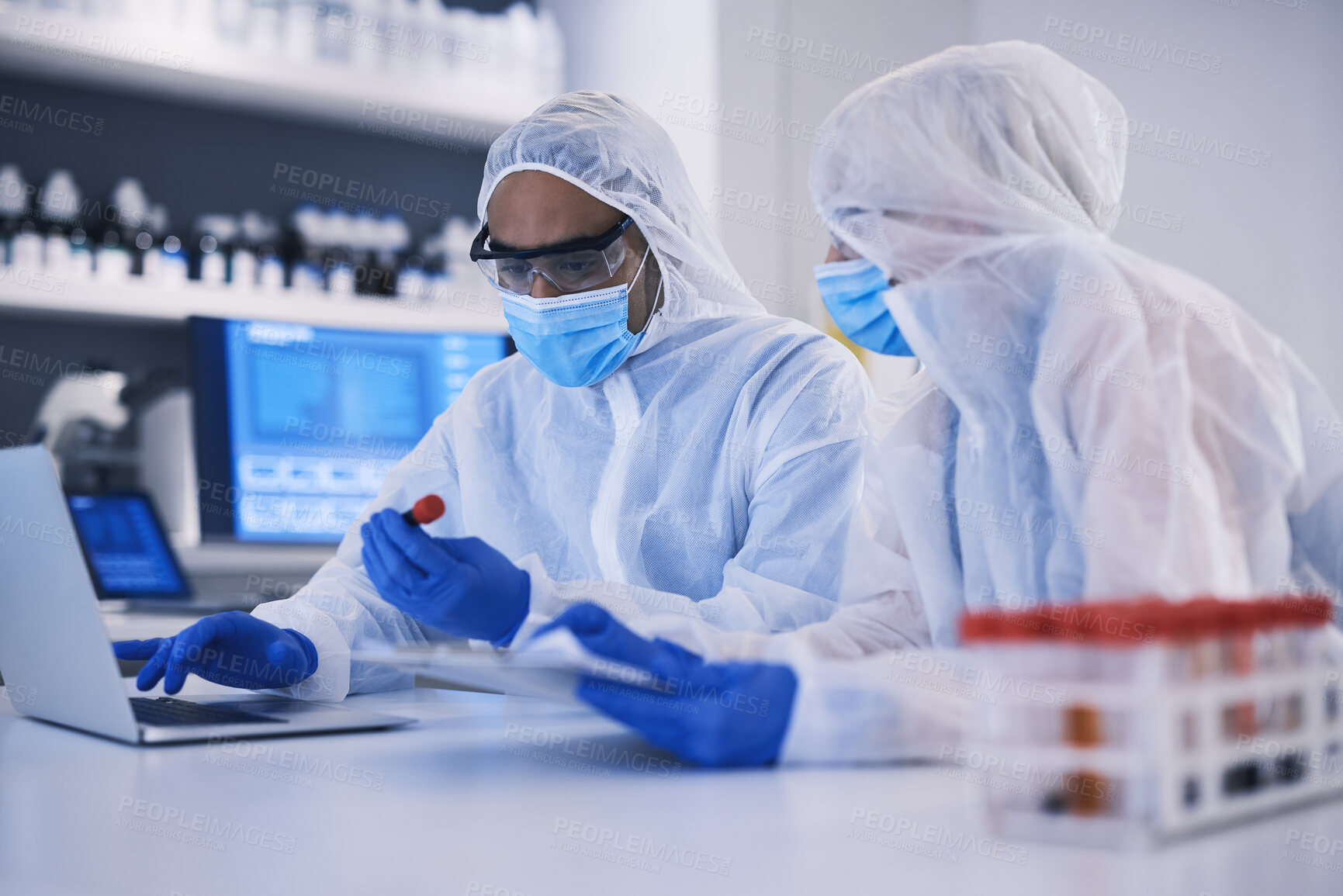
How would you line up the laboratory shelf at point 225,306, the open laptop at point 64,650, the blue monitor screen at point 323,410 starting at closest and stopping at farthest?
1. the open laptop at point 64,650
2. the blue monitor screen at point 323,410
3. the laboratory shelf at point 225,306

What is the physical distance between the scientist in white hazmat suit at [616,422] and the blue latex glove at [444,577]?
0.20 meters

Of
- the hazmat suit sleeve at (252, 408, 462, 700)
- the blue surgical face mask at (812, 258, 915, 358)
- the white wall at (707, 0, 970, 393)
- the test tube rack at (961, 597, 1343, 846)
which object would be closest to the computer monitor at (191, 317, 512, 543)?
the hazmat suit sleeve at (252, 408, 462, 700)

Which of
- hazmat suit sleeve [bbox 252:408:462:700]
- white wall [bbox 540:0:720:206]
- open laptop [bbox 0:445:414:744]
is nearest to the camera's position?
open laptop [bbox 0:445:414:744]

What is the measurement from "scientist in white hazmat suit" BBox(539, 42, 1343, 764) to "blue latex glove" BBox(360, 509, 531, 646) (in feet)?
0.66

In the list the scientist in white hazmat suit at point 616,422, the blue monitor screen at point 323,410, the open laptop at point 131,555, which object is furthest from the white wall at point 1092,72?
the open laptop at point 131,555

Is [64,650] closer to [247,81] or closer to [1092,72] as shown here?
[247,81]

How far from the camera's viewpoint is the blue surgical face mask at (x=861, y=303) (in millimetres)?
1029

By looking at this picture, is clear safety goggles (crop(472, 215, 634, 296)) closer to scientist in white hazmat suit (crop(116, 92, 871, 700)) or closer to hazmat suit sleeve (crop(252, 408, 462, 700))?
scientist in white hazmat suit (crop(116, 92, 871, 700))

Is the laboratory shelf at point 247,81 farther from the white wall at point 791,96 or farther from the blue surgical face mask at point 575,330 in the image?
the blue surgical face mask at point 575,330

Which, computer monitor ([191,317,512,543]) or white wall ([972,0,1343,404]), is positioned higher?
white wall ([972,0,1343,404])

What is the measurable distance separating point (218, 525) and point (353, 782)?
1501 mm

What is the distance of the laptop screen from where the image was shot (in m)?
2.08

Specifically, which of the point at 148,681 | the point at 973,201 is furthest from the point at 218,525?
the point at 973,201

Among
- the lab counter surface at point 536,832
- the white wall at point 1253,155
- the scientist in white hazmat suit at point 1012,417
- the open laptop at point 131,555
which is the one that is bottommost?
the open laptop at point 131,555
